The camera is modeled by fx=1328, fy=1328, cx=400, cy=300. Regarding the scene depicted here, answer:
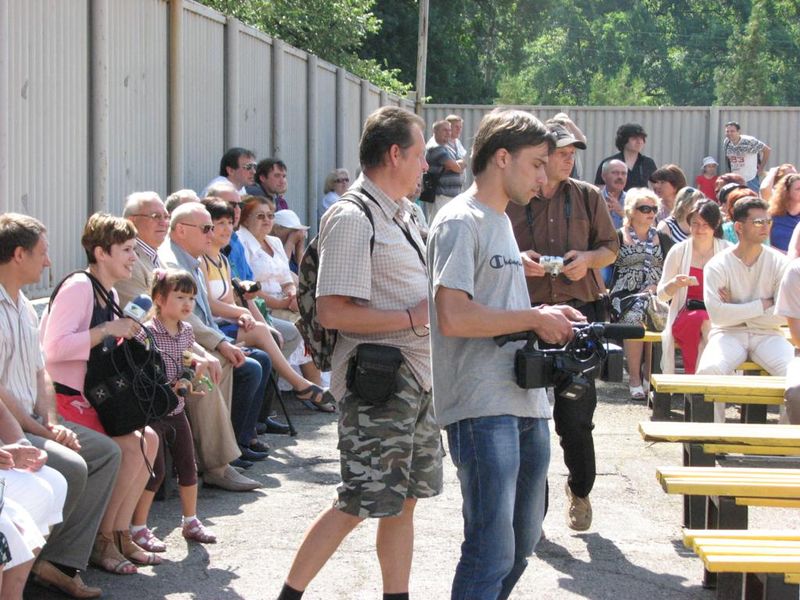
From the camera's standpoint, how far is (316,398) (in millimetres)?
9625

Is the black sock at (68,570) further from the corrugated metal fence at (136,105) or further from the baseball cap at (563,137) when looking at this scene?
the baseball cap at (563,137)

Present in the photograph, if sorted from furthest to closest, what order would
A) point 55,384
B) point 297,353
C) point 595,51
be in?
point 595,51
point 297,353
point 55,384

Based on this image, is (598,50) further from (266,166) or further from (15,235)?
(15,235)

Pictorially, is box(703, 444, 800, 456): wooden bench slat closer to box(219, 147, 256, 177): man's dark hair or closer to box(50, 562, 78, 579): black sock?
box(50, 562, 78, 579): black sock

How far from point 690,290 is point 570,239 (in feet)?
13.9

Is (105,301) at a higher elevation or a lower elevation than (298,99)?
lower

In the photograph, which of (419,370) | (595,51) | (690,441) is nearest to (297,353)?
(690,441)

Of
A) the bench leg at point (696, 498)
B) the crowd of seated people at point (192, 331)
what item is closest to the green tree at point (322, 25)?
the crowd of seated people at point (192, 331)

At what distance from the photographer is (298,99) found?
48.3 ft

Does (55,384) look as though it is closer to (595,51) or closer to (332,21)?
(332,21)

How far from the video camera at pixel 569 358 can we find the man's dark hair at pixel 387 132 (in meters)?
0.94

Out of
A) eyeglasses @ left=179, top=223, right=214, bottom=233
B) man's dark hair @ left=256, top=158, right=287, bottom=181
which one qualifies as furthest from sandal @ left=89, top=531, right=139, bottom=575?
man's dark hair @ left=256, top=158, right=287, bottom=181

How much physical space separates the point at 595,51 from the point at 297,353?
205ft

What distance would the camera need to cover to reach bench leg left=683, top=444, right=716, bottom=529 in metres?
6.27
